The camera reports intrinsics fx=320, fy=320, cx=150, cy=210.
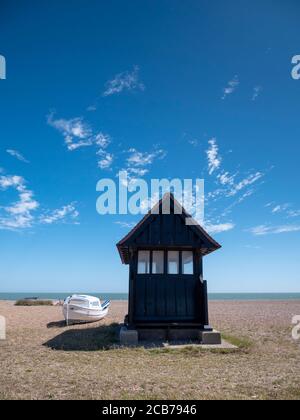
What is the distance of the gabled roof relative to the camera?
14.5m

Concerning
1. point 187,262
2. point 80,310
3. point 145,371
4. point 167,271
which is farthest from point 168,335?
point 80,310

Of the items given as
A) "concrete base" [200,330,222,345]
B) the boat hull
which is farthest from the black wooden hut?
the boat hull

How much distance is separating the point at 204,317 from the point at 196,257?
2689 mm

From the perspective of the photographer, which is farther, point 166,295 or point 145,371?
point 166,295

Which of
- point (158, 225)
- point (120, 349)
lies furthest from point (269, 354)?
point (158, 225)

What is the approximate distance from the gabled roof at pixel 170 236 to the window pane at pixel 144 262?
0.59 metres

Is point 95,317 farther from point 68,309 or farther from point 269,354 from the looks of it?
point 269,354

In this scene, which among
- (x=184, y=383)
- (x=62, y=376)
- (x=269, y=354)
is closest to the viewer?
(x=184, y=383)

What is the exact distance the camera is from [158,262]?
49.3ft

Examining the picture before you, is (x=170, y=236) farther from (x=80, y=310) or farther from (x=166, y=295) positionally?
(x=80, y=310)

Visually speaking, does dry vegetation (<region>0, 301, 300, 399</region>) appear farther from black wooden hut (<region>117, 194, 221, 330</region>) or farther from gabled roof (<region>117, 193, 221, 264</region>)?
gabled roof (<region>117, 193, 221, 264</region>)

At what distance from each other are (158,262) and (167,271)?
1.97 feet

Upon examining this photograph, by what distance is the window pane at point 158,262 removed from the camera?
48.9ft

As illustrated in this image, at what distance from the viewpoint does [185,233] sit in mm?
14836
